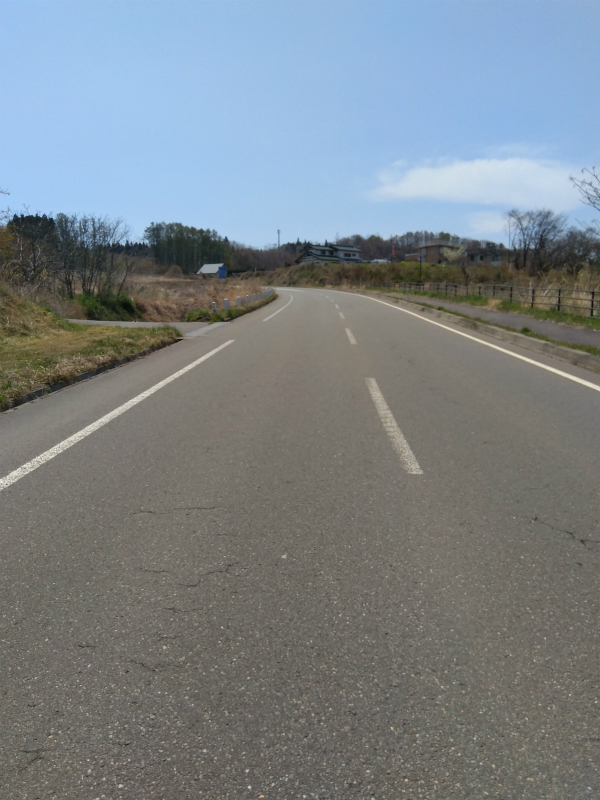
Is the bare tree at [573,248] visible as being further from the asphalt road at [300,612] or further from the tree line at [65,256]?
the asphalt road at [300,612]

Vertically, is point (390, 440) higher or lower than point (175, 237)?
lower

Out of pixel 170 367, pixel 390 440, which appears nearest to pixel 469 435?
pixel 390 440

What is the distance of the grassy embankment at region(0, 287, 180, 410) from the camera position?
8.66m

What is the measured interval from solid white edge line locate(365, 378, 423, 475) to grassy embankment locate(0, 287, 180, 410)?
200 inches

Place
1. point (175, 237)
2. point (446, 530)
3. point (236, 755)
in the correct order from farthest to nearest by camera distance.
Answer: point (175, 237) → point (446, 530) → point (236, 755)

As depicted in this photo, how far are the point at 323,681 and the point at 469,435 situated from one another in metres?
4.06

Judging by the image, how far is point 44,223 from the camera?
27609 millimetres

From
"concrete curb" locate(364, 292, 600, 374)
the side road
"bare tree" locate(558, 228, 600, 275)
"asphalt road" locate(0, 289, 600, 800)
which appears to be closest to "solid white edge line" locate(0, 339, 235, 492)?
"asphalt road" locate(0, 289, 600, 800)

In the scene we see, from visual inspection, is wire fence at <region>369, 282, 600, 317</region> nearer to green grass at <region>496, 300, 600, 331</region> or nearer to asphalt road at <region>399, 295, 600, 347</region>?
green grass at <region>496, 300, 600, 331</region>

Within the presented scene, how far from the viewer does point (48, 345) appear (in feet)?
41.9

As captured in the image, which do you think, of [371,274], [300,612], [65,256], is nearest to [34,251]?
[65,256]

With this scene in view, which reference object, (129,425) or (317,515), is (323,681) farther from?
(129,425)

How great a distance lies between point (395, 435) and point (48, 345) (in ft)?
32.6

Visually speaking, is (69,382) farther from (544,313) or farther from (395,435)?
(544,313)
